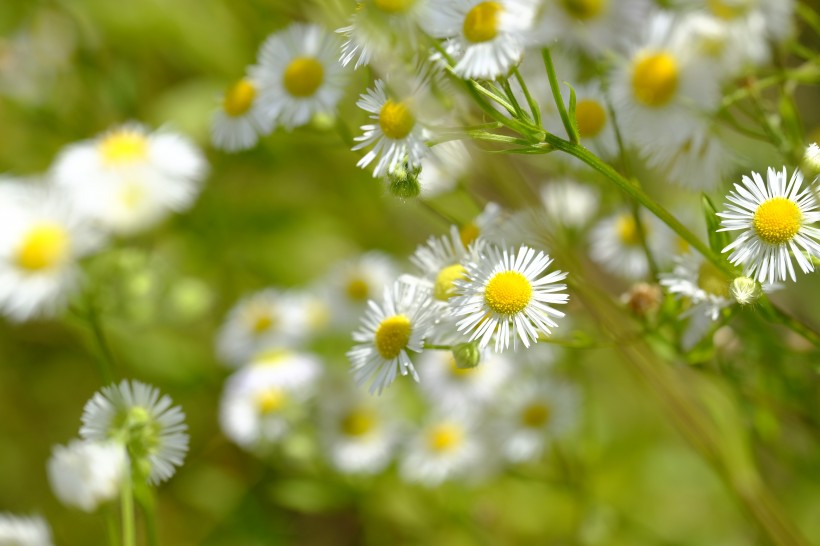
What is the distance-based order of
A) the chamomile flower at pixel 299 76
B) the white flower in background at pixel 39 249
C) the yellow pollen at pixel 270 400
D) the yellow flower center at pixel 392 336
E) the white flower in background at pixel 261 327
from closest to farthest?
1. the yellow flower center at pixel 392 336
2. the chamomile flower at pixel 299 76
3. the white flower in background at pixel 39 249
4. the yellow pollen at pixel 270 400
5. the white flower in background at pixel 261 327

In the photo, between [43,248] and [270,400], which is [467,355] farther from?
[43,248]

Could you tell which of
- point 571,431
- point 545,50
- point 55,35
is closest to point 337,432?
point 571,431

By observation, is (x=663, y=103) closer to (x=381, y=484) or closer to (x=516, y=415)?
(x=516, y=415)

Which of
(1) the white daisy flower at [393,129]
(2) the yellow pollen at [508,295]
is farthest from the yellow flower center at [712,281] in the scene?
(1) the white daisy flower at [393,129]

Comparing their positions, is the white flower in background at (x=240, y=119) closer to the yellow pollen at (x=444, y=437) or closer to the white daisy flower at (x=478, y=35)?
the white daisy flower at (x=478, y=35)

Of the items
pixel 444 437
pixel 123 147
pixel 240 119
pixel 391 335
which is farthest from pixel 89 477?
pixel 123 147

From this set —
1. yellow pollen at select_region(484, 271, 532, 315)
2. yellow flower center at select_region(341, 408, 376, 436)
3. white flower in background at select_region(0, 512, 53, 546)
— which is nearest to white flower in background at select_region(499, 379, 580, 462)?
yellow flower center at select_region(341, 408, 376, 436)
